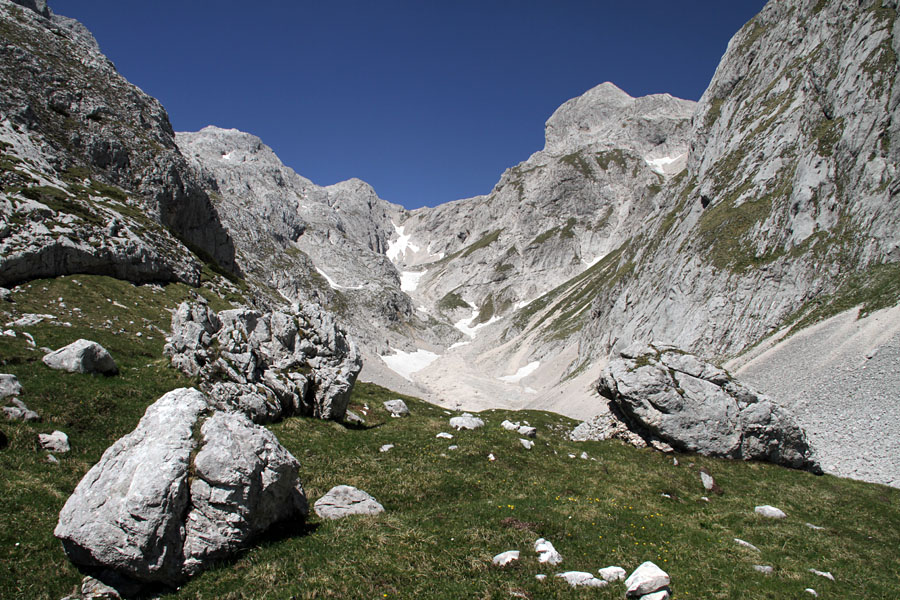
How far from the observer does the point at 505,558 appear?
1153 cm

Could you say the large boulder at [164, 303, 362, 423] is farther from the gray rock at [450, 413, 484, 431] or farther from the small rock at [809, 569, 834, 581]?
the small rock at [809, 569, 834, 581]

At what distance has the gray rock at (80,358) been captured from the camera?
60.2ft

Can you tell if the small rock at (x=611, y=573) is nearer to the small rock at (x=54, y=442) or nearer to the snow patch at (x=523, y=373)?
the small rock at (x=54, y=442)

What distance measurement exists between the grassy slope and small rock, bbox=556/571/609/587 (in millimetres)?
310

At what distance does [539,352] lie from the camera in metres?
117

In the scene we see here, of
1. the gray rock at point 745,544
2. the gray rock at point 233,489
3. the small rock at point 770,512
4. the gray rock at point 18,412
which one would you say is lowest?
the small rock at point 770,512

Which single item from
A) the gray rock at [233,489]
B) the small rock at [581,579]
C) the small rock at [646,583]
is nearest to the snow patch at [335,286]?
the gray rock at [233,489]

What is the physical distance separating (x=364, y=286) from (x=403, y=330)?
994 inches

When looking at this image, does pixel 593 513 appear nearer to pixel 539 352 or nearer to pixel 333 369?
pixel 333 369

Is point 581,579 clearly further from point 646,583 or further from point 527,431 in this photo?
point 527,431

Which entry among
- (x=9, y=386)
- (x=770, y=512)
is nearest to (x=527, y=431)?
(x=770, y=512)

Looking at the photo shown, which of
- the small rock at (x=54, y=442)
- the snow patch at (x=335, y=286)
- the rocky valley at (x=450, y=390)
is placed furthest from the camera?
the snow patch at (x=335, y=286)

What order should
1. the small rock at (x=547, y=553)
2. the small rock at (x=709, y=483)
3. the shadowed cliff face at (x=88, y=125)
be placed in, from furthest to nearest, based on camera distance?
the shadowed cliff face at (x=88, y=125) < the small rock at (x=709, y=483) < the small rock at (x=547, y=553)

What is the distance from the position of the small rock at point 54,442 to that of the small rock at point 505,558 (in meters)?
13.7
